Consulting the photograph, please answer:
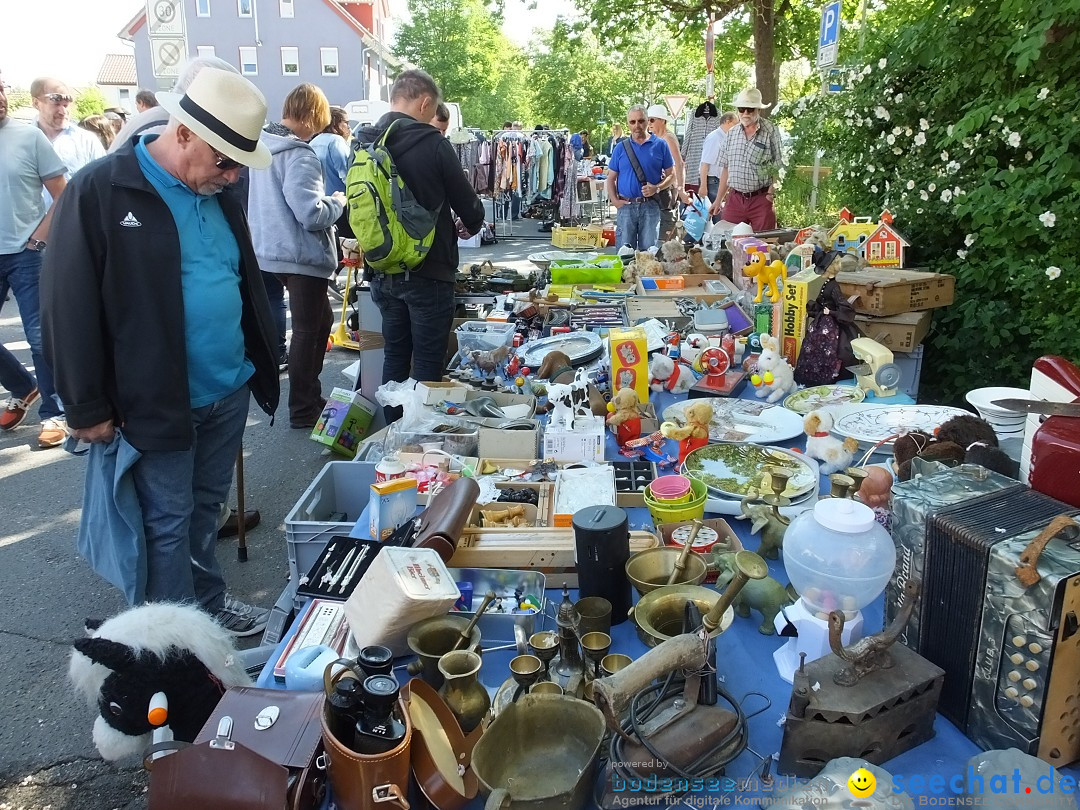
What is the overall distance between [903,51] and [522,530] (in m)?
4.32

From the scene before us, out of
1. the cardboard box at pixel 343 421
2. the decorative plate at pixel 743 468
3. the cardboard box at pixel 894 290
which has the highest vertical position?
the cardboard box at pixel 894 290

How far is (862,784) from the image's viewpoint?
1.05m

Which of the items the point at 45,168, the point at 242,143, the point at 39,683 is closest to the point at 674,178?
the point at 45,168

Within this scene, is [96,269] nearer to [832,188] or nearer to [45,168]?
[45,168]

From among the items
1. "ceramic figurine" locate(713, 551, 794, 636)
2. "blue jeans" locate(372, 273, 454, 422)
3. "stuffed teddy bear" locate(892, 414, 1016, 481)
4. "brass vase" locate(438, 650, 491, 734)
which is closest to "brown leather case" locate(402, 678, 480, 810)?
"brass vase" locate(438, 650, 491, 734)

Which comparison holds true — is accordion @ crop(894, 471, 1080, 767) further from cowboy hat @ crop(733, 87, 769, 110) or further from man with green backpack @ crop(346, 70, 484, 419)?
cowboy hat @ crop(733, 87, 769, 110)

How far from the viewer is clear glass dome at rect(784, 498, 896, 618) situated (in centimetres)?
139

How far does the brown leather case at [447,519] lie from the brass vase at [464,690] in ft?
1.22

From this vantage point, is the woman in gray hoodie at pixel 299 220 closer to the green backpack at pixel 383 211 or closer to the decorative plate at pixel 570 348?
the green backpack at pixel 383 211

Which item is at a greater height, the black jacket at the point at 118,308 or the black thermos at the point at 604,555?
the black jacket at the point at 118,308

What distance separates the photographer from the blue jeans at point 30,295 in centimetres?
454

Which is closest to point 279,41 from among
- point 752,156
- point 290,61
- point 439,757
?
point 290,61

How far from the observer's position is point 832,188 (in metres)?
5.55

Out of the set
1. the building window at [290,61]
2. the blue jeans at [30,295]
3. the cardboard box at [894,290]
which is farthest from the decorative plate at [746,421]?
the building window at [290,61]
